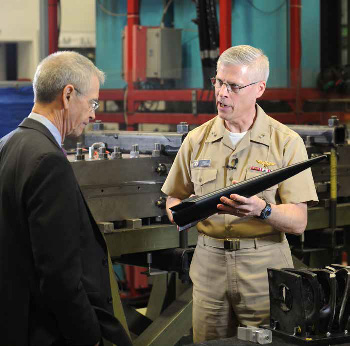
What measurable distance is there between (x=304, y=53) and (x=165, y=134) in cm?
340

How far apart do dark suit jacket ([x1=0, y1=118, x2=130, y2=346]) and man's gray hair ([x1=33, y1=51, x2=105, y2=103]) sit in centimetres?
8

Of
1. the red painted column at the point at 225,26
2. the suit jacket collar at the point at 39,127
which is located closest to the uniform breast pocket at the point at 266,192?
the suit jacket collar at the point at 39,127

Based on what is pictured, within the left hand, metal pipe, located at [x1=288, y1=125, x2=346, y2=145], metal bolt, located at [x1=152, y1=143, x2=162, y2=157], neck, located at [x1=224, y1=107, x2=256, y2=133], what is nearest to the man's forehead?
neck, located at [x1=224, y1=107, x2=256, y2=133]

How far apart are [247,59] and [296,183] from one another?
438 mm

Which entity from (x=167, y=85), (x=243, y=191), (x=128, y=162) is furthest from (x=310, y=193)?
(x=167, y=85)

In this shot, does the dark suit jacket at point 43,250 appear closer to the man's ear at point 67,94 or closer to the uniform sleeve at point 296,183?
the man's ear at point 67,94

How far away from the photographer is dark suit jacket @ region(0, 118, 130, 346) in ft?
6.11

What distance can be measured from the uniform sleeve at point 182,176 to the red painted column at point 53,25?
3713 millimetres

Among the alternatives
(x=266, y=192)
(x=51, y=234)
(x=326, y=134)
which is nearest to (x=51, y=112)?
(x=51, y=234)

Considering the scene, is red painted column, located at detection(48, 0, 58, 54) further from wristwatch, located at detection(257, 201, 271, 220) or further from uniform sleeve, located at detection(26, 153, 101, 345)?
uniform sleeve, located at detection(26, 153, 101, 345)

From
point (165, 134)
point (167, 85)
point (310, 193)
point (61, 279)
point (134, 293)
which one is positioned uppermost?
point (167, 85)

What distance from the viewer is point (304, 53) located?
6.66 metres

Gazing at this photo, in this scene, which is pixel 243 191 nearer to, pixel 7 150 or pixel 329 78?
pixel 7 150

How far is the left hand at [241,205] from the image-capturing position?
7.77 feet
